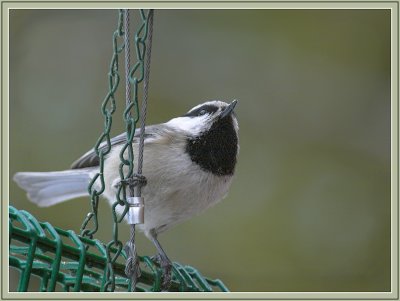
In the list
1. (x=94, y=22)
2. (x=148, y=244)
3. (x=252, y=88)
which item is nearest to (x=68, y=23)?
(x=94, y=22)

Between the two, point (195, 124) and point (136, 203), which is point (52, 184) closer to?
point (195, 124)

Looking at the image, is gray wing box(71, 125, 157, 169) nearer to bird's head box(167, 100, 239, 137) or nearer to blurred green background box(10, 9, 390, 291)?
bird's head box(167, 100, 239, 137)

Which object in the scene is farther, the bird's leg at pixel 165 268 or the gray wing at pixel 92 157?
the gray wing at pixel 92 157

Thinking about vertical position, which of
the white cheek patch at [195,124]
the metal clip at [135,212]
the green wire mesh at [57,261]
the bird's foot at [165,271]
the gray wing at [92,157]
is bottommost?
the bird's foot at [165,271]

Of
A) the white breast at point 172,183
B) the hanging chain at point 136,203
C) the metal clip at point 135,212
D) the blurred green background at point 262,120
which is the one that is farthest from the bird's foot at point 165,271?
the blurred green background at point 262,120

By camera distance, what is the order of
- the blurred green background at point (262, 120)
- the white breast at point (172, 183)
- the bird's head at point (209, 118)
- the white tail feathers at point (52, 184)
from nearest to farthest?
the white breast at point (172, 183) < the bird's head at point (209, 118) < the white tail feathers at point (52, 184) < the blurred green background at point (262, 120)

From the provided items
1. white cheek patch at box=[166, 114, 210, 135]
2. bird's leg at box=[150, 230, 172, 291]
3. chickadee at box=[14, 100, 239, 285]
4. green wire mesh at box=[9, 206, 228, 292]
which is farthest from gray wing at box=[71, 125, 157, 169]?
green wire mesh at box=[9, 206, 228, 292]

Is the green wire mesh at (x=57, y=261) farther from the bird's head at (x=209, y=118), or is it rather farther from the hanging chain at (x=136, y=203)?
the bird's head at (x=209, y=118)

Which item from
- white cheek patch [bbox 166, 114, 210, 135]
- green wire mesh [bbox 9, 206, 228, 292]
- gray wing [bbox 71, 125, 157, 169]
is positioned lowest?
green wire mesh [bbox 9, 206, 228, 292]
